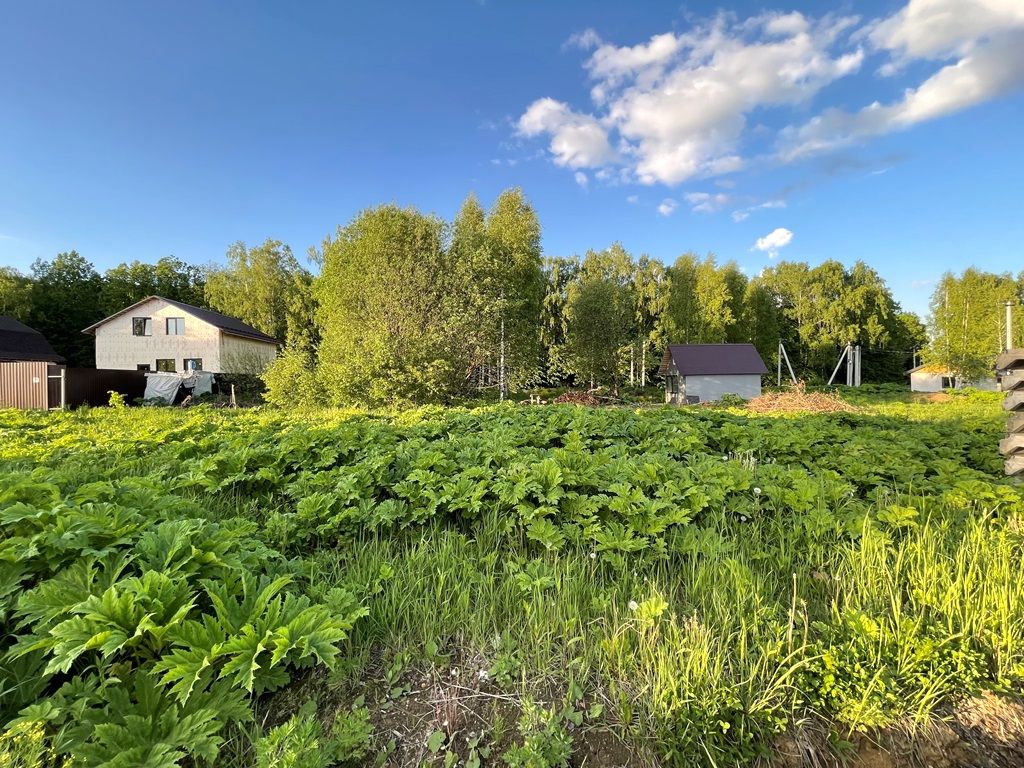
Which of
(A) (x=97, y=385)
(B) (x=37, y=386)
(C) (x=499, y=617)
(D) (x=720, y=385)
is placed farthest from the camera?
(D) (x=720, y=385)

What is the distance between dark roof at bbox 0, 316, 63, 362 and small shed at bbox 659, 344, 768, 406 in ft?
116

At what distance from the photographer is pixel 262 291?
115 ft

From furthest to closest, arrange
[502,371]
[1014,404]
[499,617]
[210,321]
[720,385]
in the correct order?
[210,321]
[720,385]
[502,371]
[1014,404]
[499,617]

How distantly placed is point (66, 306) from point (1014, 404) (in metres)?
54.5

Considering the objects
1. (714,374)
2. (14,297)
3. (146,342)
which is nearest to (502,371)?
(714,374)

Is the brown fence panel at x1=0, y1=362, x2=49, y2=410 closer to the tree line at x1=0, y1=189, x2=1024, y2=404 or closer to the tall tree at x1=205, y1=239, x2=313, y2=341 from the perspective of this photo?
the tree line at x1=0, y1=189, x2=1024, y2=404

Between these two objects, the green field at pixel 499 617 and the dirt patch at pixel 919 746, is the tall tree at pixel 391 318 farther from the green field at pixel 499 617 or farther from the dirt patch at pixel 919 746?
the dirt patch at pixel 919 746

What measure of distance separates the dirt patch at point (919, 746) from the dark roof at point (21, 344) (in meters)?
35.6

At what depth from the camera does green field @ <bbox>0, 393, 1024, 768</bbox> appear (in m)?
1.44

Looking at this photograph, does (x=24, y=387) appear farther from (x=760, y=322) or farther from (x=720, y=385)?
(x=760, y=322)

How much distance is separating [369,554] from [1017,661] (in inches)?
119

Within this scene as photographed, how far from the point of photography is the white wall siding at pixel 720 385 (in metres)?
25.6

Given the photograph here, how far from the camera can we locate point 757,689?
1677 mm

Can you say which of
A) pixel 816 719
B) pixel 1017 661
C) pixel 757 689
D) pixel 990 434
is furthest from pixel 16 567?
pixel 990 434
